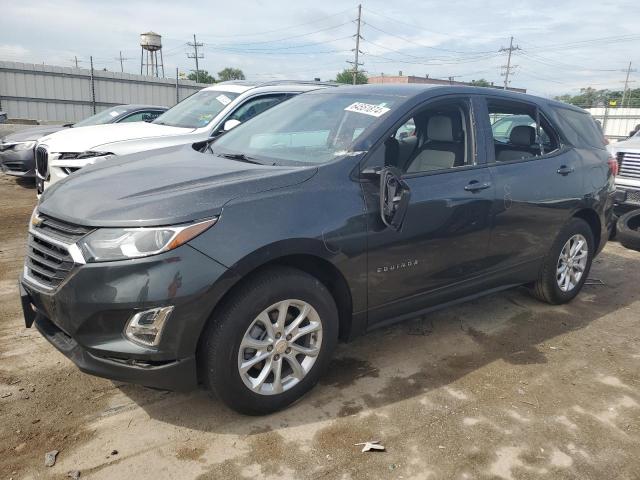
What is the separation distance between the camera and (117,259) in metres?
2.41

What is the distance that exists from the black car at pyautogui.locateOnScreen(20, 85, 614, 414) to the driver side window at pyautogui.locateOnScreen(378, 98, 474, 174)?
1cm

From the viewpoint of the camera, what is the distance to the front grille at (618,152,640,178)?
7531 mm

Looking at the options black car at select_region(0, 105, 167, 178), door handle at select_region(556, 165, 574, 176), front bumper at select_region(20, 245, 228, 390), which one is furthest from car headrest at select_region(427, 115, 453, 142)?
black car at select_region(0, 105, 167, 178)

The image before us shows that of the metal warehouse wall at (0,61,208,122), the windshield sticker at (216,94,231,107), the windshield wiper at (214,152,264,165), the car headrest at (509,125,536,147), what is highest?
the metal warehouse wall at (0,61,208,122)

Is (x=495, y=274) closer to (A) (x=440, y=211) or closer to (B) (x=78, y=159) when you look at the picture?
(A) (x=440, y=211)

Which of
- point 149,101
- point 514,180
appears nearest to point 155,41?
point 149,101

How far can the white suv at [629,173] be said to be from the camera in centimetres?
732

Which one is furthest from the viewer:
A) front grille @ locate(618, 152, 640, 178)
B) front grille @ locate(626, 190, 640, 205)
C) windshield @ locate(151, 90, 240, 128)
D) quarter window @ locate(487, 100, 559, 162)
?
front grille @ locate(618, 152, 640, 178)

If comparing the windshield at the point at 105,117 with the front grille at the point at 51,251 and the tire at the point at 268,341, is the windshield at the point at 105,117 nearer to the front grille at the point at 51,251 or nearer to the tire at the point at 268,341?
the front grille at the point at 51,251

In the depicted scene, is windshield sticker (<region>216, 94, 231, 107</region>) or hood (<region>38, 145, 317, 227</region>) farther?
windshield sticker (<region>216, 94, 231, 107</region>)

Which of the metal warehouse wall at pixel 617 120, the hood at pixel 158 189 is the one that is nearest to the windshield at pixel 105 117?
the hood at pixel 158 189

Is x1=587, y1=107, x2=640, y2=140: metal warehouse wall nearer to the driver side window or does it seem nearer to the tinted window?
the tinted window

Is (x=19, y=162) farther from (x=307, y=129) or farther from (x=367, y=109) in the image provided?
(x=367, y=109)

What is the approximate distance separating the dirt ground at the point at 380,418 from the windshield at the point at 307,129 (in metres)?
1.42
